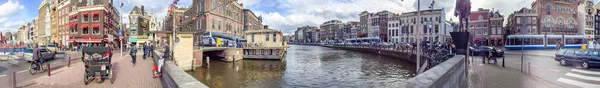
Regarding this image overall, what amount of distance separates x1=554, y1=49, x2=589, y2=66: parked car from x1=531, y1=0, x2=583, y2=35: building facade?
1.77 meters

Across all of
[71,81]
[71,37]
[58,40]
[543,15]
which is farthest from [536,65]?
[58,40]

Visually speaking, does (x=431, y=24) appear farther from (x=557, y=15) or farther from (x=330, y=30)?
(x=330, y=30)

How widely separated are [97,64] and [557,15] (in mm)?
15573

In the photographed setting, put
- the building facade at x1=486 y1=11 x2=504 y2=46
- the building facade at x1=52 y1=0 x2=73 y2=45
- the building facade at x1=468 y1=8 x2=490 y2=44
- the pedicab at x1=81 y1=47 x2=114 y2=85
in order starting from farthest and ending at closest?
the building facade at x1=52 y1=0 x2=73 y2=45 → the building facade at x1=468 y1=8 x2=490 y2=44 → the building facade at x1=486 y1=11 x2=504 y2=46 → the pedicab at x1=81 y1=47 x2=114 y2=85

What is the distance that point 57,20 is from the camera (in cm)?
4791

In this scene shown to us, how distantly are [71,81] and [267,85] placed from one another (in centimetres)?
932

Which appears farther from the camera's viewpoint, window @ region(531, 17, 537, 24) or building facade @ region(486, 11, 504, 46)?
building facade @ region(486, 11, 504, 46)

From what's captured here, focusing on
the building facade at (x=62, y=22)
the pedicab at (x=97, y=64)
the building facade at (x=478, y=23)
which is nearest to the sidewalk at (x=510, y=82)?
the building facade at (x=478, y=23)

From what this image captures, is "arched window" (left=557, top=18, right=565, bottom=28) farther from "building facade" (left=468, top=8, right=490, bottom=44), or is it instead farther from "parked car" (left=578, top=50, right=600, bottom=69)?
"building facade" (left=468, top=8, right=490, bottom=44)

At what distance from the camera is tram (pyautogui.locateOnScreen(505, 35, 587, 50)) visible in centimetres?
1074

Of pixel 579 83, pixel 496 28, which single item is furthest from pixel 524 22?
pixel 496 28

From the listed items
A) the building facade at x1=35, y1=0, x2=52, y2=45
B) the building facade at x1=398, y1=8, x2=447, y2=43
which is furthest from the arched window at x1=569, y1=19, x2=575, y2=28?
the building facade at x1=35, y1=0, x2=52, y2=45

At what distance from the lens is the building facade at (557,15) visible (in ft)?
31.2

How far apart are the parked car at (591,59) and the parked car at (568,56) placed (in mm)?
330
